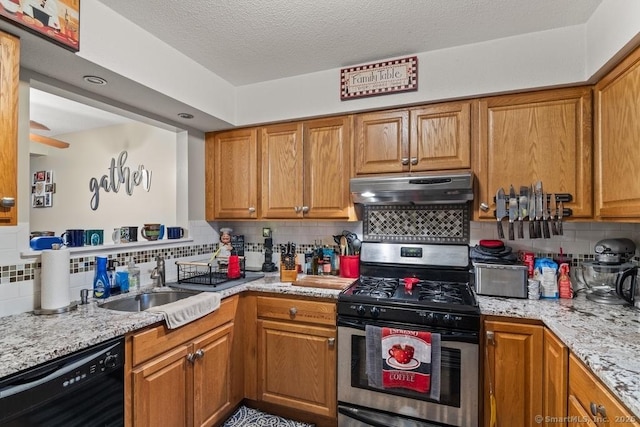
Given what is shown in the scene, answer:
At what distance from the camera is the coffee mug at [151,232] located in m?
2.41

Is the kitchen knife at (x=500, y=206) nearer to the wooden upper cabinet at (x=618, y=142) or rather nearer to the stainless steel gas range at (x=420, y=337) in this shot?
the stainless steel gas range at (x=420, y=337)

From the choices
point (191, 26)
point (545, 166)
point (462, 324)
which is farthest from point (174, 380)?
point (545, 166)

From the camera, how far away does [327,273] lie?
257 cm

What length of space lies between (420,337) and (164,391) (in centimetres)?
134

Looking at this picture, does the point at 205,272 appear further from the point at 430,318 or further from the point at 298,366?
the point at 430,318

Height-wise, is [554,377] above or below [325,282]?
below

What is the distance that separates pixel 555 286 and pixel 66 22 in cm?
279

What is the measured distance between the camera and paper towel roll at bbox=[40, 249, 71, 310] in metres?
1.59

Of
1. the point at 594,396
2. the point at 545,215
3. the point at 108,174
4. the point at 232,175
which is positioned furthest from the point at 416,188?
the point at 108,174

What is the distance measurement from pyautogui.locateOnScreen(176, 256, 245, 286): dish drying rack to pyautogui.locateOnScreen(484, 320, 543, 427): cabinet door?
5.63 feet

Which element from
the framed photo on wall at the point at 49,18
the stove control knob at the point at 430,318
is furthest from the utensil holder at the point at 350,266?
the framed photo on wall at the point at 49,18

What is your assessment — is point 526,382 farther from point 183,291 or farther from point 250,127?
point 250,127

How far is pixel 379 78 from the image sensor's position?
2184 mm

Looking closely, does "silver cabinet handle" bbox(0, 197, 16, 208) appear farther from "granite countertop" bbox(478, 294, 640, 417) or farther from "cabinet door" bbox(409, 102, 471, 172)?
"granite countertop" bbox(478, 294, 640, 417)
